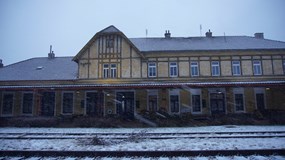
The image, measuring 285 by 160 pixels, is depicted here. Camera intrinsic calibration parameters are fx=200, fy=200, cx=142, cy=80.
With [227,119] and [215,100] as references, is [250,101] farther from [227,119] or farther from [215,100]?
[227,119]

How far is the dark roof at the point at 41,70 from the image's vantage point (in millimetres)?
20919

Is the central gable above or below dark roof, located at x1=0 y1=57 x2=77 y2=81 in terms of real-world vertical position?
above

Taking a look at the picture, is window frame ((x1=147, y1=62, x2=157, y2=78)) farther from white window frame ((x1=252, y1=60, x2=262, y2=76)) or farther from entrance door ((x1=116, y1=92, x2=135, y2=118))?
white window frame ((x1=252, y1=60, x2=262, y2=76))

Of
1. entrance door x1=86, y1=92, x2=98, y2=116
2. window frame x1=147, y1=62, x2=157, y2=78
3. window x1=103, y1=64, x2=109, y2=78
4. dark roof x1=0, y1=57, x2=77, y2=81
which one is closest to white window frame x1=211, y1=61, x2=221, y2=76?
window frame x1=147, y1=62, x2=157, y2=78

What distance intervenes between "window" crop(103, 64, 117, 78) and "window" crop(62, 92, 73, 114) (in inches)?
156

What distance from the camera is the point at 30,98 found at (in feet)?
65.6

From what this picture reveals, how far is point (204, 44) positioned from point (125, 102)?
1036 centimetres

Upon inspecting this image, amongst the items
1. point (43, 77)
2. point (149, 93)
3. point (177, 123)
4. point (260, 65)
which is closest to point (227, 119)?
point (177, 123)

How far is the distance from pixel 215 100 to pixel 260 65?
227 inches

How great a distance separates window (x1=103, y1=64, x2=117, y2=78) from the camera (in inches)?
773

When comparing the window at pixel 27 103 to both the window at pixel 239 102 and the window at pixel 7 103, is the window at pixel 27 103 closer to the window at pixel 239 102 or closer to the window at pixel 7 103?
the window at pixel 7 103

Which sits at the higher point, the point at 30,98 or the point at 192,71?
the point at 192,71

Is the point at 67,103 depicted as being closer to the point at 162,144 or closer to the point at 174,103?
the point at 174,103

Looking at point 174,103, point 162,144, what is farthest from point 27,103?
point 162,144
